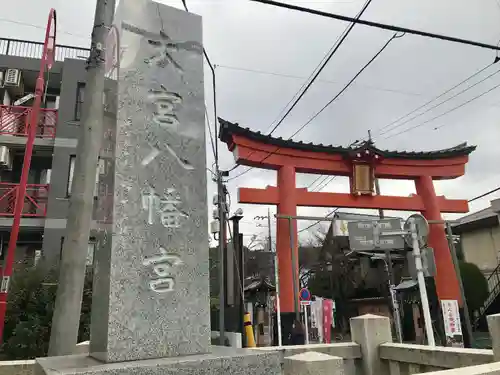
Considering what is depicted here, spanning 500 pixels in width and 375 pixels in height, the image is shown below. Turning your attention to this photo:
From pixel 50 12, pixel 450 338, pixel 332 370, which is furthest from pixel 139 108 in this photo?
pixel 450 338

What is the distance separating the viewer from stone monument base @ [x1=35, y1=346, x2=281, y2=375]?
221 cm

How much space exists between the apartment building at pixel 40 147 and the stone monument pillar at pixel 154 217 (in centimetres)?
956

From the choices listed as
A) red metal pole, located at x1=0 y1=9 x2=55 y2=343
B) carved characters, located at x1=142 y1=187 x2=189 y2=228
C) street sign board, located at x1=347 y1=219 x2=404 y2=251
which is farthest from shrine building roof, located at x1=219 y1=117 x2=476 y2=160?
carved characters, located at x1=142 y1=187 x2=189 y2=228

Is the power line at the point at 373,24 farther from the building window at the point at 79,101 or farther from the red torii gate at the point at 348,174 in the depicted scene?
the building window at the point at 79,101

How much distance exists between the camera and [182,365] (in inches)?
92.8

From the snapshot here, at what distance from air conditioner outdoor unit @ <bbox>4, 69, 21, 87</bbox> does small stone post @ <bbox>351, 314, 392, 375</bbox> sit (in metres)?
13.9

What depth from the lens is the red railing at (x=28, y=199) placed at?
12291mm

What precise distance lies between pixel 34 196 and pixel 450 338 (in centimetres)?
1467

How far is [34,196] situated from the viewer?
514 inches

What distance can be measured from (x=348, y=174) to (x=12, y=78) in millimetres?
12599

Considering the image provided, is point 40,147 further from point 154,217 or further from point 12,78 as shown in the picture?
point 154,217

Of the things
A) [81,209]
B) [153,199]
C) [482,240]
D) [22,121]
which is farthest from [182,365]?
[482,240]

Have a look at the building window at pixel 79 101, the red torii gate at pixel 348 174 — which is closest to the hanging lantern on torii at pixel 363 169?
the red torii gate at pixel 348 174

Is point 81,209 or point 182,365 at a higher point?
point 81,209
